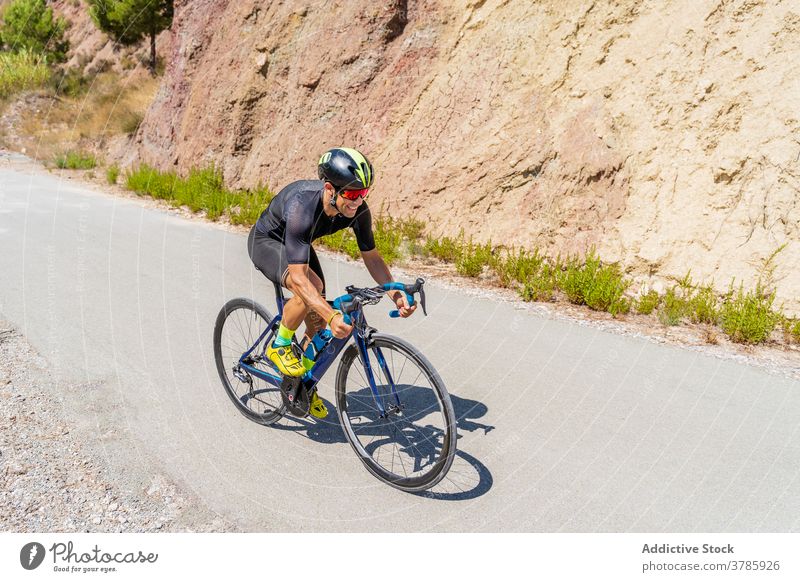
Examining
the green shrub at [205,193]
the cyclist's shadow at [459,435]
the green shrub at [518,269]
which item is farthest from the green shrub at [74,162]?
the cyclist's shadow at [459,435]

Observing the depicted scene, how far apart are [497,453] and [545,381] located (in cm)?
138

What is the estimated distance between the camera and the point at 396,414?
14.0 ft

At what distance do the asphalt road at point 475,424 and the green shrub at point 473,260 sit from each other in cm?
124

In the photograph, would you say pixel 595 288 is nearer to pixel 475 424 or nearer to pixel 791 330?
pixel 791 330

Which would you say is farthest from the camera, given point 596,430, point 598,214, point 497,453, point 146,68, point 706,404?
point 146,68

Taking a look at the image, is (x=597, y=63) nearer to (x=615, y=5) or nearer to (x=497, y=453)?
(x=615, y=5)

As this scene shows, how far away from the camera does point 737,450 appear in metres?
4.54

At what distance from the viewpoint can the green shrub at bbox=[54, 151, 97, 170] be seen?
21.1 meters

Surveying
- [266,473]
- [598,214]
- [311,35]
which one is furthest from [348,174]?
[311,35]

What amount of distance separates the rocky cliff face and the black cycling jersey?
591 centimetres

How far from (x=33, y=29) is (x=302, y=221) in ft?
135

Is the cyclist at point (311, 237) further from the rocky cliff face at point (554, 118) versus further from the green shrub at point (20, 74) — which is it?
the green shrub at point (20, 74)

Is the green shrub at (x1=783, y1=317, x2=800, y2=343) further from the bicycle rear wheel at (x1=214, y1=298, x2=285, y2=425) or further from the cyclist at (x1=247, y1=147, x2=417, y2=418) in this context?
the bicycle rear wheel at (x1=214, y1=298, x2=285, y2=425)

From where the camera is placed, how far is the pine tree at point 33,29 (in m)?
36.7
